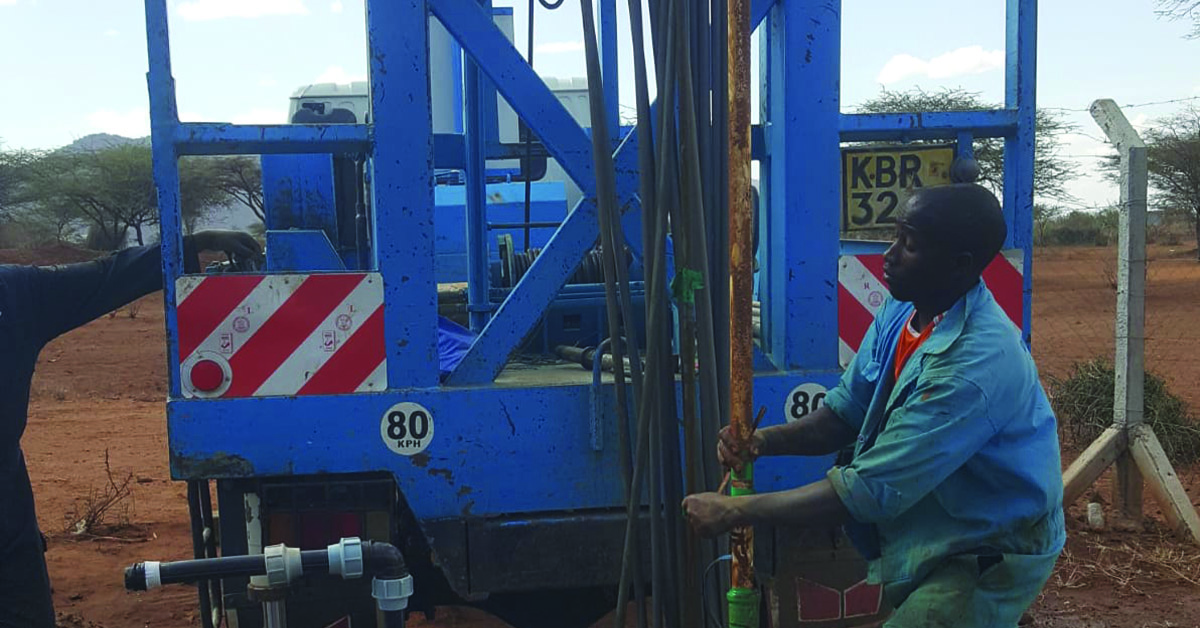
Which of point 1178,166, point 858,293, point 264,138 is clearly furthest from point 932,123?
point 1178,166

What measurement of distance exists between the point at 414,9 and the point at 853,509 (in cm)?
158

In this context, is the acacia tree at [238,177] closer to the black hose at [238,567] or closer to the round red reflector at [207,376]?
the round red reflector at [207,376]

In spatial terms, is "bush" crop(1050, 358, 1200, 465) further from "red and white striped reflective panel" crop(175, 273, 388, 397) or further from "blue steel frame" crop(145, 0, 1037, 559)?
"red and white striped reflective panel" crop(175, 273, 388, 397)

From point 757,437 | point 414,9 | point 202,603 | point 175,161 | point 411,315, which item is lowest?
point 202,603

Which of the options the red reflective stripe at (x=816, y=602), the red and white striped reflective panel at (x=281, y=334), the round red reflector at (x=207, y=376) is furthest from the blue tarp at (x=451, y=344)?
the red reflective stripe at (x=816, y=602)

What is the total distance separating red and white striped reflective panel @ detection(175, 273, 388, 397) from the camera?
2688 millimetres

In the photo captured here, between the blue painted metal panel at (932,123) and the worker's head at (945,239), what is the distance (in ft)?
2.47

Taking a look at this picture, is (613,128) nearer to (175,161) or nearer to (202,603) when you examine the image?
(175,161)

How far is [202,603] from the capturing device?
2.99m

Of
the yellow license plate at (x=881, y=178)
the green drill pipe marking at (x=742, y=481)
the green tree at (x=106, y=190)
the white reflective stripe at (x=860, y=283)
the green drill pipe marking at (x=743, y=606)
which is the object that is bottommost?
the green drill pipe marking at (x=743, y=606)

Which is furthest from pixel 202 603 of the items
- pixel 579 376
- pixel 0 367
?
pixel 579 376

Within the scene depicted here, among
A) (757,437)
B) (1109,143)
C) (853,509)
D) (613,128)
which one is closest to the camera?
(853,509)

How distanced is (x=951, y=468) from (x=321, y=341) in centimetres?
153

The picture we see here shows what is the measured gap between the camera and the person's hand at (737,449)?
7.92 ft
